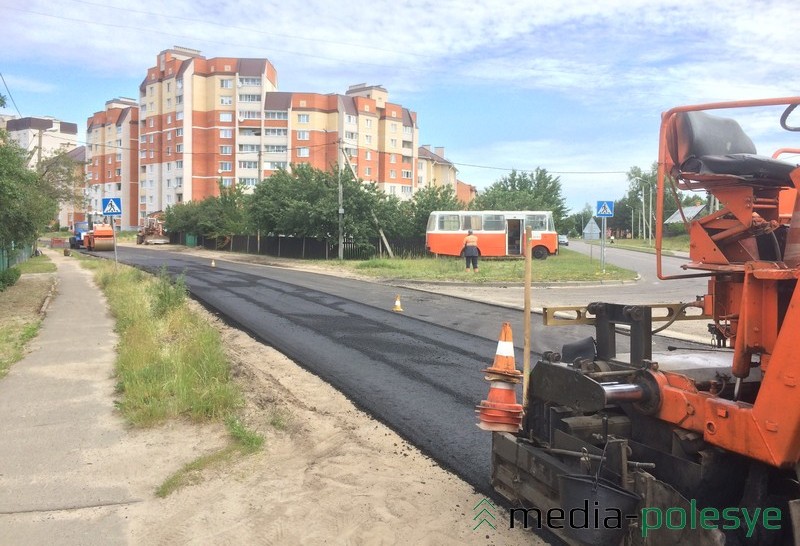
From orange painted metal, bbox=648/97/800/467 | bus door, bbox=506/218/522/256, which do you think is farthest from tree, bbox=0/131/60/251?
bus door, bbox=506/218/522/256

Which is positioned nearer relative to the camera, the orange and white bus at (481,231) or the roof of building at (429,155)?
the orange and white bus at (481,231)

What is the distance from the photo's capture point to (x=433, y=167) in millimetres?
114500

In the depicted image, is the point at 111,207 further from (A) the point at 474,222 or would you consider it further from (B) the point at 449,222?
(A) the point at 474,222

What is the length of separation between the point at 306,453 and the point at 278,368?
321 centimetres

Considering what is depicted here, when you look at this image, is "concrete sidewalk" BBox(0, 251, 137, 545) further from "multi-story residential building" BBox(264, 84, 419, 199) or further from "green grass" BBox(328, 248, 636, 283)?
"multi-story residential building" BBox(264, 84, 419, 199)

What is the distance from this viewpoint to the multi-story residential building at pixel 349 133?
298ft

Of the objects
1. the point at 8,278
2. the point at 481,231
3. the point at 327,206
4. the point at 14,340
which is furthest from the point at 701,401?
the point at 327,206

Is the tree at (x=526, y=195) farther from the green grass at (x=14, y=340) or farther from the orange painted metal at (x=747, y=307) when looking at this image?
the orange painted metal at (x=747, y=307)

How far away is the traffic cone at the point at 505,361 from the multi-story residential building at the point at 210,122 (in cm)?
8870

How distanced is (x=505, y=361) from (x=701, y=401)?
1.24 metres

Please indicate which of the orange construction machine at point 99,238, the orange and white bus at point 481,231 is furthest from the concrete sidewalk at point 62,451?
the orange construction machine at point 99,238

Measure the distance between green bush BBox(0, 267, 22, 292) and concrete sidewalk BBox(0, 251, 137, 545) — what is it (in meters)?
8.89

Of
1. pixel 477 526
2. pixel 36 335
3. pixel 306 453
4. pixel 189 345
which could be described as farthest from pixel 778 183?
pixel 36 335

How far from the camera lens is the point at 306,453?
5406 mm
